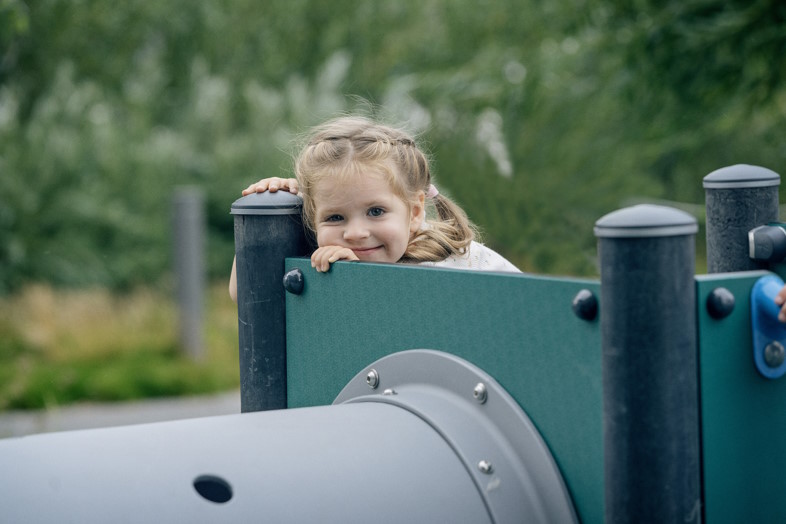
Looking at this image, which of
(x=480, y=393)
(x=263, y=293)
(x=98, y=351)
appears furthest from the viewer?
(x=98, y=351)

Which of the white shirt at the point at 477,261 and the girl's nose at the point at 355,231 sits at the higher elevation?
the girl's nose at the point at 355,231

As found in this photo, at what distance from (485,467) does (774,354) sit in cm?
45

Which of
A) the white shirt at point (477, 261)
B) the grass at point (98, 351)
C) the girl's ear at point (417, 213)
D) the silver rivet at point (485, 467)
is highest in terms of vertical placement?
the girl's ear at point (417, 213)

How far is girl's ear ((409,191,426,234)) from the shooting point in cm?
250

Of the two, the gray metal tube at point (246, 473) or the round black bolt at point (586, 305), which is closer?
the gray metal tube at point (246, 473)

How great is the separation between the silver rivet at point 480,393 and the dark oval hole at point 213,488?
17.4 inches

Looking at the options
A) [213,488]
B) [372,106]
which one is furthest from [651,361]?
[372,106]

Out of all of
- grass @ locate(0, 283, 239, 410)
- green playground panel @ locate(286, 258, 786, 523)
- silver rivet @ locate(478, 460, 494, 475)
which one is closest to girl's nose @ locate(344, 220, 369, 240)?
green playground panel @ locate(286, 258, 786, 523)

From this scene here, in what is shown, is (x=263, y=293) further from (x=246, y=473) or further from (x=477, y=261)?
(x=246, y=473)

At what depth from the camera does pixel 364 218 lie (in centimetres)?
233

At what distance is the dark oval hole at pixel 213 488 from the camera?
1385 millimetres

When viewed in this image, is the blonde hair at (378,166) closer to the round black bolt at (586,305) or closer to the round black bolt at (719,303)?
the round black bolt at (586,305)

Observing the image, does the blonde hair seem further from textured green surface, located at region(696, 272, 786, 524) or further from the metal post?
the metal post

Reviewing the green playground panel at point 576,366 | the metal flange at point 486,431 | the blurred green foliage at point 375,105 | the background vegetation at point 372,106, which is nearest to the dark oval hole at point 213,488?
the metal flange at point 486,431
